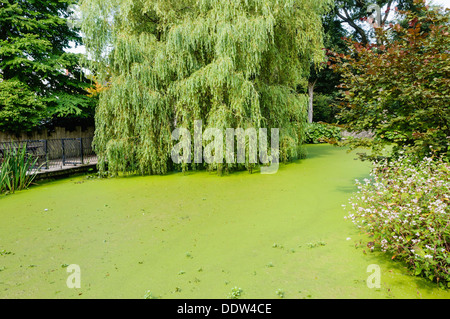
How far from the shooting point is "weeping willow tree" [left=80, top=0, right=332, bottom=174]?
7562 mm

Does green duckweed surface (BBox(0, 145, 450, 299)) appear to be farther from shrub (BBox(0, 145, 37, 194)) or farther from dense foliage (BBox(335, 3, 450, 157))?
dense foliage (BBox(335, 3, 450, 157))

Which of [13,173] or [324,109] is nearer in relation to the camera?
[13,173]

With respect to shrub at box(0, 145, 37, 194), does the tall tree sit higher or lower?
higher

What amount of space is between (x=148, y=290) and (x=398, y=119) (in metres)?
4.07

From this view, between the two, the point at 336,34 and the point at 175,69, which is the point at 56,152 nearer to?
the point at 175,69

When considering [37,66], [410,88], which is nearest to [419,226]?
[410,88]

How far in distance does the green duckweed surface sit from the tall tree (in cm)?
507

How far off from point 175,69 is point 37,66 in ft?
20.2

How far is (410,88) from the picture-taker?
13.6 ft

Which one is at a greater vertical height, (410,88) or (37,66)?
(37,66)

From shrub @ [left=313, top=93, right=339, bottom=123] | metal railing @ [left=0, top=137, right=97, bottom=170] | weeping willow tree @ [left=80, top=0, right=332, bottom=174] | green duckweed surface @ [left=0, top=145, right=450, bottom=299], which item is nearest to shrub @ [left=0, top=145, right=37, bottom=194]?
green duckweed surface @ [left=0, top=145, right=450, bottom=299]

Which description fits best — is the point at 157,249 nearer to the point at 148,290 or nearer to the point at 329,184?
the point at 148,290

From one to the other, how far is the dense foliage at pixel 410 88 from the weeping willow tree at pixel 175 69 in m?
3.03

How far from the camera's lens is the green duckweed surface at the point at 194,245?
268cm
